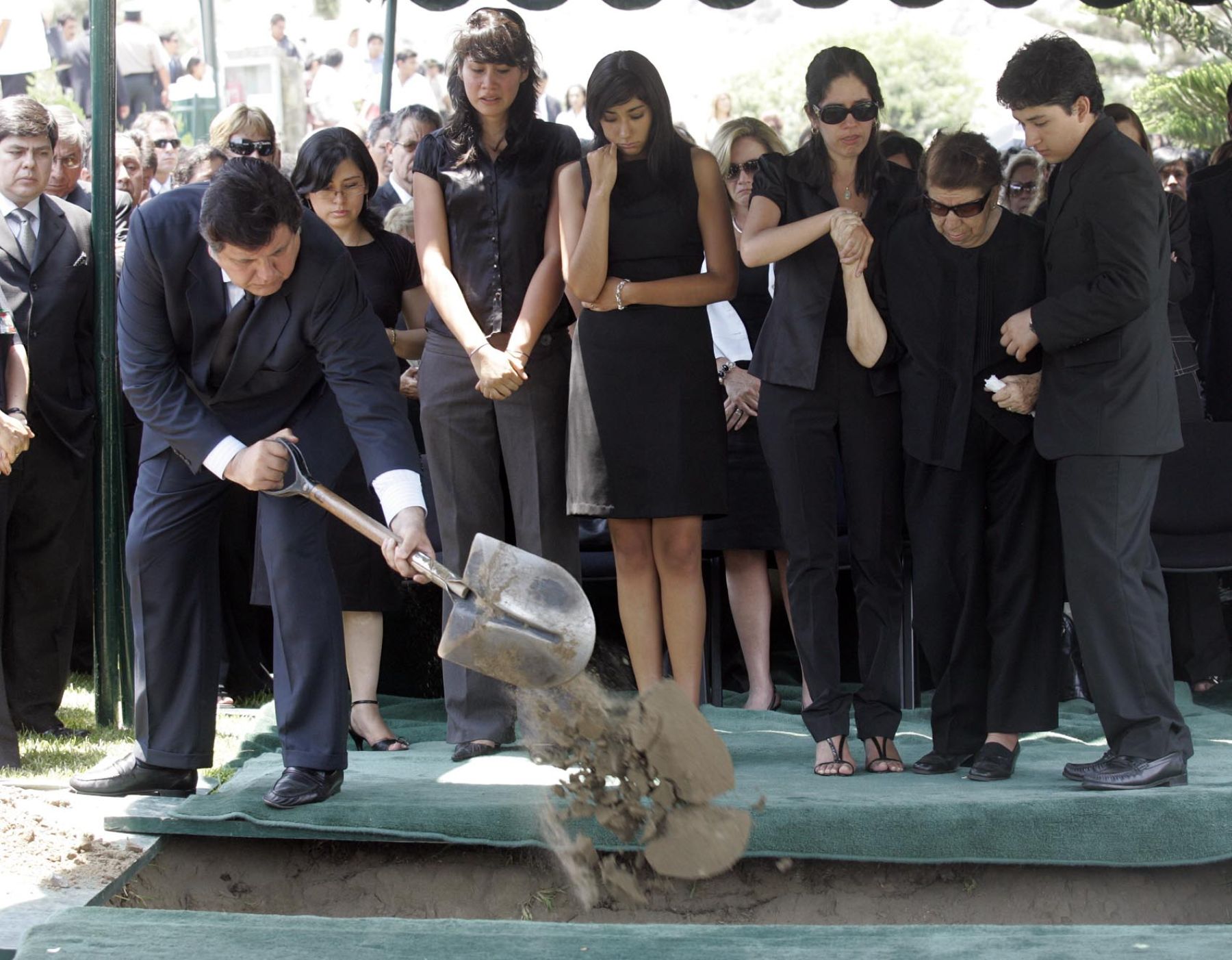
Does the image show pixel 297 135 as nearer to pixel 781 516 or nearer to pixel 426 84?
pixel 426 84

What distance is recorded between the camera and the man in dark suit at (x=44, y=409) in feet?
18.5

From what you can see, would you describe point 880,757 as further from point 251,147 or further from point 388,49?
point 388,49

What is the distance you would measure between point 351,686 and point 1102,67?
4245 cm

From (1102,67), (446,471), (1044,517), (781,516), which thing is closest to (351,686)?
(446,471)

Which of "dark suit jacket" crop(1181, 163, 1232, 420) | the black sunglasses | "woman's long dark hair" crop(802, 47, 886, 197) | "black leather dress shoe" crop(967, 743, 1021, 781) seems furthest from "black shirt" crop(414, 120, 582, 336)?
"dark suit jacket" crop(1181, 163, 1232, 420)

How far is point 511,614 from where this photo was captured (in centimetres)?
369

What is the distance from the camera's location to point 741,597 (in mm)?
5789

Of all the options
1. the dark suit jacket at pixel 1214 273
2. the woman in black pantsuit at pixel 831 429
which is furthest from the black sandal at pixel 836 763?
the dark suit jacket at pixel 1214 273

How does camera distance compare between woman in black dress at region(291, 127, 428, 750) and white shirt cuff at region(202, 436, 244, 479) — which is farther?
woman in black dress at region(291, 127, 428, 750)

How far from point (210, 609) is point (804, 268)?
77.5 inches

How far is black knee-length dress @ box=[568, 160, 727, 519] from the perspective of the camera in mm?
4816

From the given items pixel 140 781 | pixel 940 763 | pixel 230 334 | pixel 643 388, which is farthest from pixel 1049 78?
pixel 140 781

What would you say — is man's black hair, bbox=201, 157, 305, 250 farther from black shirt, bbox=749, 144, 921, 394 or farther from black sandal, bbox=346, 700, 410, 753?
black sandal, bbox=346, 700, 410, 753

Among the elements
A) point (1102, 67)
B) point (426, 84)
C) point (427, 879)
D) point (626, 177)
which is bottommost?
point (427, 879)
